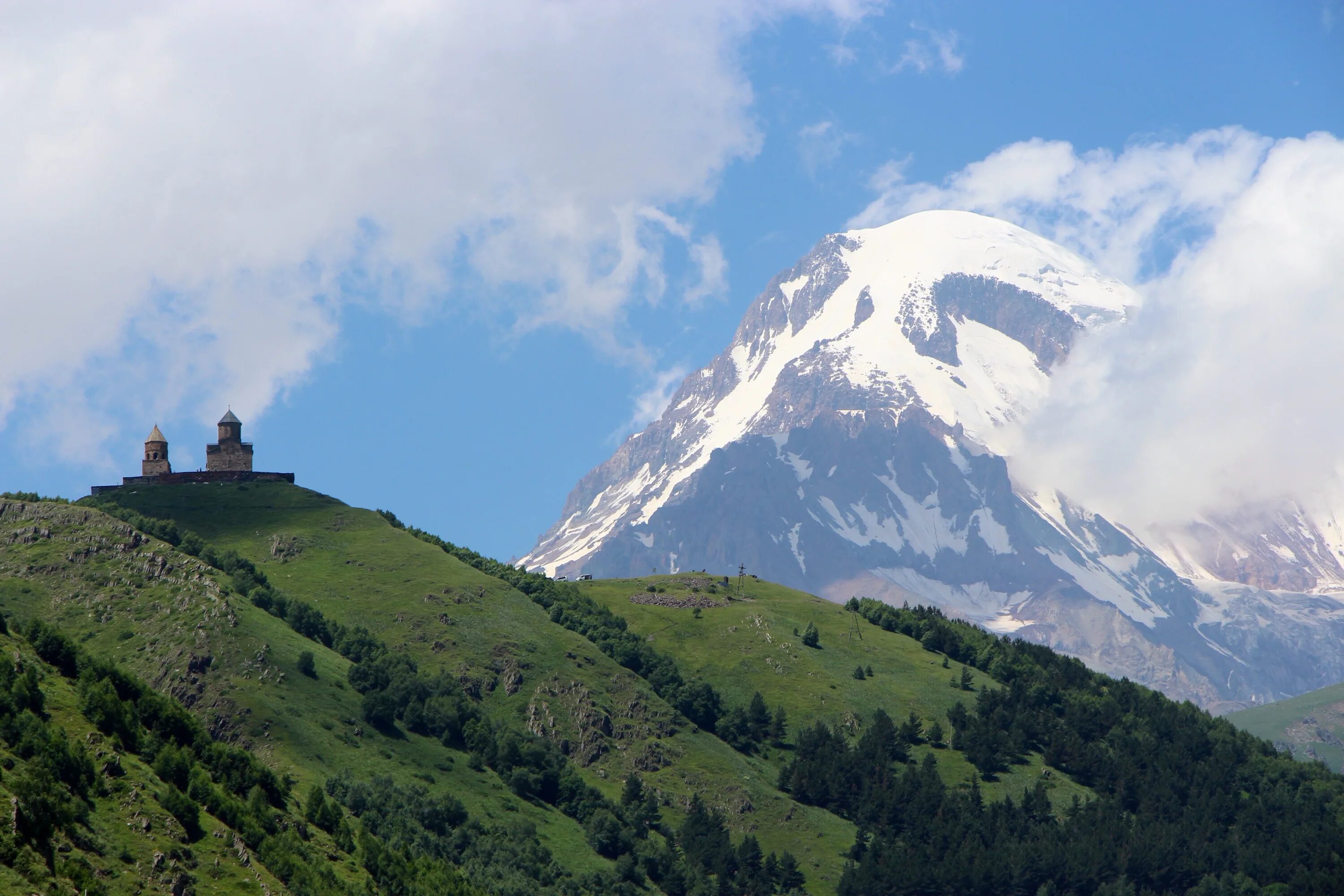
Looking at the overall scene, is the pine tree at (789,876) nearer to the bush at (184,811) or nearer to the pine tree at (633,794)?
the pine tree at (633,794)

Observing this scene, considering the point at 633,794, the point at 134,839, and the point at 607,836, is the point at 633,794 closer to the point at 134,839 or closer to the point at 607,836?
the point at 607,836

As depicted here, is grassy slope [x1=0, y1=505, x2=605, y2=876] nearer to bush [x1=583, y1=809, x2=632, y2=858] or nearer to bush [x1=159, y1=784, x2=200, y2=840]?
bush [x1=583, y1=809, x2=632, y2=858]

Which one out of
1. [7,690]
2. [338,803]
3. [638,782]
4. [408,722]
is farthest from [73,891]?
[638,782]

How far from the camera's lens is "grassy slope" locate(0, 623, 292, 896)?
284ft

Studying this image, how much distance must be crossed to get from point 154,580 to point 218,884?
100 m

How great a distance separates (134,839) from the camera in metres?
91.5

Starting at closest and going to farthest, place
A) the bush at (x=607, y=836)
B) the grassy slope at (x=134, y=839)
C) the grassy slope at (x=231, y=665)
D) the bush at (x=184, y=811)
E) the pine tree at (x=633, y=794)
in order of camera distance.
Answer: the grassy slope at (x=134, y=839)
the bush at (x=184, y=811)
the grassy slope at (x=231, y=665)
the bush at (x=607, y=836)
the pine tree at (x=633, y=794)

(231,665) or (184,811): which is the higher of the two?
(231,665)

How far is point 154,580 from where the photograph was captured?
18775 cm

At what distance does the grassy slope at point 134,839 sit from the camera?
86.6m

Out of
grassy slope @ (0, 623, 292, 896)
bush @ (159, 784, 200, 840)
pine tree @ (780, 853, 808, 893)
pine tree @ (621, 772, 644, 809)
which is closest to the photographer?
grassy slope @ (0, 623, 292, 896)

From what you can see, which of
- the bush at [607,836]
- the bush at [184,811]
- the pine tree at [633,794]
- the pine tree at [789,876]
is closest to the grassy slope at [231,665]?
the bush at [607,836]

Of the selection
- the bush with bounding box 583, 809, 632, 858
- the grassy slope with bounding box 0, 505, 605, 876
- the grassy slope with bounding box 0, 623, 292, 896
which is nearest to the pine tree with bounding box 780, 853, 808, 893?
the bush with bounding box 583, 809, 632, 858

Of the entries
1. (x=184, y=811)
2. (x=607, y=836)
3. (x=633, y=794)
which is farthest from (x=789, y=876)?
(x=184, y=811)
